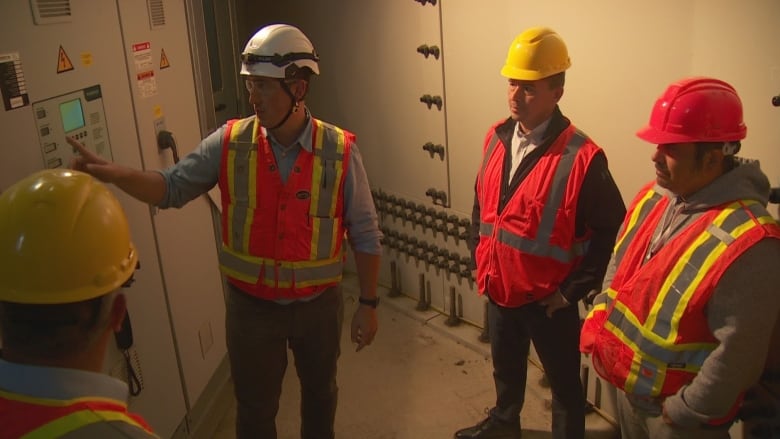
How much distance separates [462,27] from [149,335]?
1.78 m

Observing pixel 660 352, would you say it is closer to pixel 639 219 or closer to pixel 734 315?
pixel 734 315

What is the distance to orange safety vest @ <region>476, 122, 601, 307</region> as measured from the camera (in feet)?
6.60

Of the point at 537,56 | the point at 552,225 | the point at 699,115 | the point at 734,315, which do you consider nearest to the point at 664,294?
the point at 734,315

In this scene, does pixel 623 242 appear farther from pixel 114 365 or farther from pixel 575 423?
pixel 114 365

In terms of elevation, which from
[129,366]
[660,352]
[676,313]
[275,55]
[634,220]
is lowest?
[129,366]

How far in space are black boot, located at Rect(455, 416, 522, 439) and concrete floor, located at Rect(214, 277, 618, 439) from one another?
0.32 ft

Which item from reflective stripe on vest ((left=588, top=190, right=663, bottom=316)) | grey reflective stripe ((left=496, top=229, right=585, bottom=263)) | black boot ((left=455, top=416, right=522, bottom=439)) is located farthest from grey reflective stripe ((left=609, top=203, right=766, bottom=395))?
black boot ((left=455, top=416, right=522, bottom=439))

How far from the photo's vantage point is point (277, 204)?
1913 mm

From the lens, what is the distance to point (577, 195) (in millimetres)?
1993

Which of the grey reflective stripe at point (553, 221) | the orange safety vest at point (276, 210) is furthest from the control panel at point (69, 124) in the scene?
the grey reflective stripe at point (553, 221)

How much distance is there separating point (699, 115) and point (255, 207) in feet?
3.94

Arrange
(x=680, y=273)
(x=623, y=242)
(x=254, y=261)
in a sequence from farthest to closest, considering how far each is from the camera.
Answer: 1. (x=254, y=261)
2. (x=623, y=242)
3. (x=680, y=273)

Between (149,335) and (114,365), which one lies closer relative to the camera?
(114,365)

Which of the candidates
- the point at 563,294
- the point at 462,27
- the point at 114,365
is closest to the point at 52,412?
the point at 114,365
